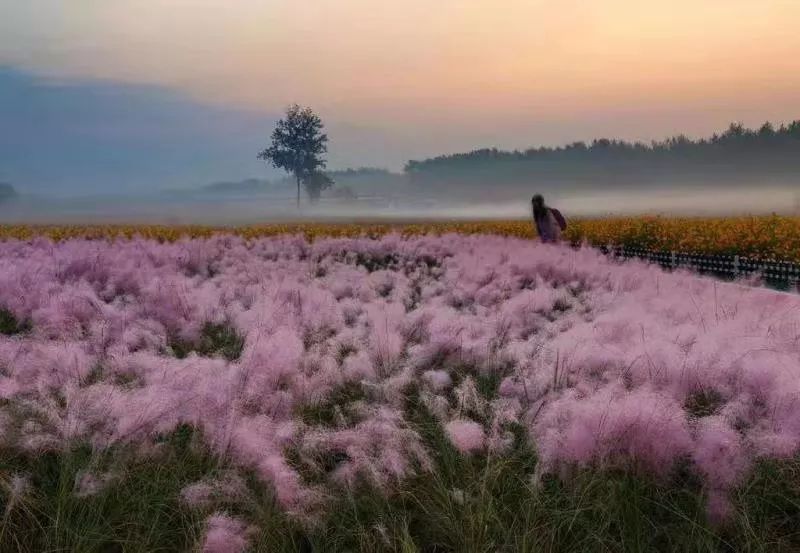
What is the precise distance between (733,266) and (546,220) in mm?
5744

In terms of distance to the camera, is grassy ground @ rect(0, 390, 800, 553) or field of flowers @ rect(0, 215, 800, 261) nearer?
grassy ground @ rect(0, 390, 800, 553)

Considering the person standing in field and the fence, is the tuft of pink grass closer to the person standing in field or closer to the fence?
the fence

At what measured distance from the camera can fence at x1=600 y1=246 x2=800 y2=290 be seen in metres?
16.8

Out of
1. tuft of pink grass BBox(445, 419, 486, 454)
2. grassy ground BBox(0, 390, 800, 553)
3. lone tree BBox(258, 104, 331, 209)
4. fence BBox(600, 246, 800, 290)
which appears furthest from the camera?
lone tree BBox(258, 104, 331, 209)

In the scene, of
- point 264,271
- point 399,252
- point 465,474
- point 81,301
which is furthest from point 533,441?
point 399,252

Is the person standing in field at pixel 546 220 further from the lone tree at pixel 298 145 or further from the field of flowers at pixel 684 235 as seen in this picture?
the lone tree at pixel 298 145

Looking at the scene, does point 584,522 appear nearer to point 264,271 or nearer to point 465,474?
point 465,474

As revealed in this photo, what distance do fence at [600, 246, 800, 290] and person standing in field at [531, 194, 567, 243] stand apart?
1.20 m

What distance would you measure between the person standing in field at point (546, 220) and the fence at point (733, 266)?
3.93 feet

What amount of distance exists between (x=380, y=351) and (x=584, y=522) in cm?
164

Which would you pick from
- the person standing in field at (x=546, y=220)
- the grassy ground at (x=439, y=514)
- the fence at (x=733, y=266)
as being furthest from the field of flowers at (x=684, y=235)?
the grassy ground at (x=439, y=514)

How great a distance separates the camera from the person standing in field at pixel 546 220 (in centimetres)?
1680

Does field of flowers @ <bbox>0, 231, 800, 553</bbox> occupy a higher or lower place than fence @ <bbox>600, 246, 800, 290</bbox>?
higher

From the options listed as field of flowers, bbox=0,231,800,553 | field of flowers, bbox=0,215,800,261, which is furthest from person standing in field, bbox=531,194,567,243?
field of flowers, bbox=0,231,800,553
